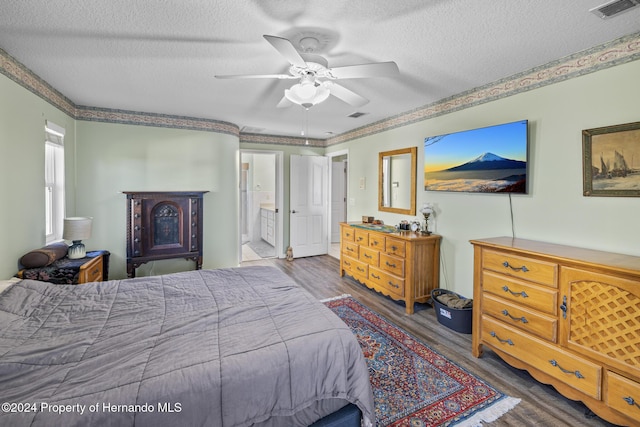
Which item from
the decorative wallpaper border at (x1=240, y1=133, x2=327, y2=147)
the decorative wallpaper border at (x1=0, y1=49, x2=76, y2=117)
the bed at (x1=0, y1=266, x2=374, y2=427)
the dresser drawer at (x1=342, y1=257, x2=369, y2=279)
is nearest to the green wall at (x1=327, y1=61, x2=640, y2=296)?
the dresser drawer at (x1=342, y1=257, x2=369, y2=279)

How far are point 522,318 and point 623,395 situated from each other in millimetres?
624

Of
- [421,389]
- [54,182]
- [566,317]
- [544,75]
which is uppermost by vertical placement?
[544,75]

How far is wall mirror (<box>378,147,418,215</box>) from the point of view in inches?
158

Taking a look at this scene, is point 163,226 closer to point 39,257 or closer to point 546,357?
point 39,257

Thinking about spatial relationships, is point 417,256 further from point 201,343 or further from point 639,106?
point 201,343

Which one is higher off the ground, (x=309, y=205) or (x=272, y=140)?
(x=272, y=140)

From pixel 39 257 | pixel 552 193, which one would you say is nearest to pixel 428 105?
pixel 552 193

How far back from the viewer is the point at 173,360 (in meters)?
1.31

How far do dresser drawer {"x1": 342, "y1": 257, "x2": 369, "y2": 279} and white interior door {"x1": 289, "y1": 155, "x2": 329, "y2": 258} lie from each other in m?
1.52

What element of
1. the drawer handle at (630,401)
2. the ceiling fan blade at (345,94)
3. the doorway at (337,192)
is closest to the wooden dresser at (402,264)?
the ceiling fan blade at (345,94)

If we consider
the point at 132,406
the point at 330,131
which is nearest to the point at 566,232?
the point at 132,406

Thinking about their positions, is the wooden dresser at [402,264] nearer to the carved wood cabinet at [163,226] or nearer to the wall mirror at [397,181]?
the wall mirror at [397,181]

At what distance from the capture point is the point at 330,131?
18.0 ft

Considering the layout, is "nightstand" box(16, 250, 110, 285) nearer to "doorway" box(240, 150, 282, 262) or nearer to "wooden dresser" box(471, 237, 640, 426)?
"wooden dresser" box(471, 237, 640, 426)
